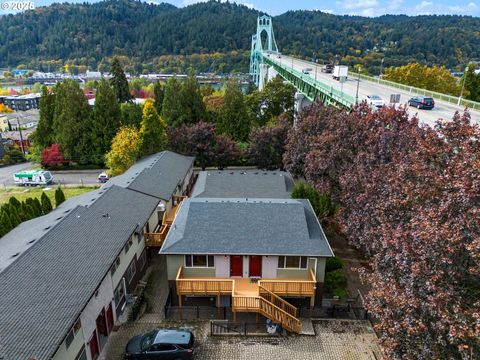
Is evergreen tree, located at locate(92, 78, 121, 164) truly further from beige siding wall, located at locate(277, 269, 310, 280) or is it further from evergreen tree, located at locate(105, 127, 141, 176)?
beige siding wall, located at locate(277, 269, 310, 280)

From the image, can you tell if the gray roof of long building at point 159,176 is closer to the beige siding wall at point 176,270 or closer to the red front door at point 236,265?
the beige siding wall at point 176,270

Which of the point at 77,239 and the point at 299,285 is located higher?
the point at 77,239

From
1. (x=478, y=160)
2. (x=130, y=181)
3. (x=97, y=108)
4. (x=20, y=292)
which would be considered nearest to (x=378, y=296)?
(x=478, y=160)

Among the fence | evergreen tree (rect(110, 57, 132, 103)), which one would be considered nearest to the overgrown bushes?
evergreen tree (rect(110, 57, 132, 103))

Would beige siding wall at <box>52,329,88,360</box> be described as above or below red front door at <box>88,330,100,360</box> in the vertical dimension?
above

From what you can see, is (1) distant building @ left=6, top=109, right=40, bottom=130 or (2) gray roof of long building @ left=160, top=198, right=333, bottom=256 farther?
(1) distant building @ left=6, top=109, right=40, bottom=130

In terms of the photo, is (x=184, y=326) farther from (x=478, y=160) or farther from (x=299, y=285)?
(x=478, y=160)
